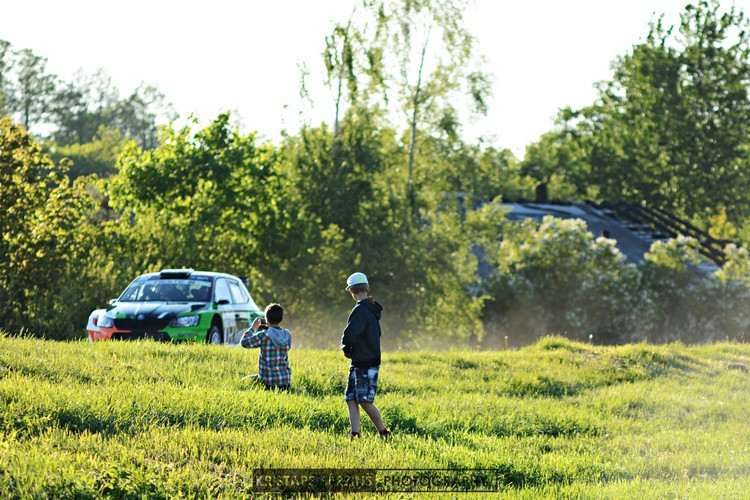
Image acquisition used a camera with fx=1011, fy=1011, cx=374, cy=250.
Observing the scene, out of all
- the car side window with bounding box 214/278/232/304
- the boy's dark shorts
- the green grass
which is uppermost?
the car side window with bounding box 214/278/232/304

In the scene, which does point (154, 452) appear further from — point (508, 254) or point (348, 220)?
point (508, 254)

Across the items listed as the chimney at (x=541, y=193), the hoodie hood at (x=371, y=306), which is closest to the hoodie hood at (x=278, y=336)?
the hoodie hood at (x=371, y=306)

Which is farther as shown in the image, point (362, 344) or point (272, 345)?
point (272, 345)

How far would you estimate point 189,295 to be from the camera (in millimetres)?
18969

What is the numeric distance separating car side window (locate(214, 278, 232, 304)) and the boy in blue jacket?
9017mm

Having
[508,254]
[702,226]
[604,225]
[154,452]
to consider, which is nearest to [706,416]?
[154,452]

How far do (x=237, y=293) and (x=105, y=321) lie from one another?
292cm

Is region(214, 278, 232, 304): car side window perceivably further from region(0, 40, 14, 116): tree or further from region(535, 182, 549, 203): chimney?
region(0, 40, 14, 116): tree

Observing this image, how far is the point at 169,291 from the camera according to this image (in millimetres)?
19094

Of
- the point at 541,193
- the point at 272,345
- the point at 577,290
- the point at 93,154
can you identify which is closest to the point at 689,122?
the point at 541,193

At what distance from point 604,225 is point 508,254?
18518 mm

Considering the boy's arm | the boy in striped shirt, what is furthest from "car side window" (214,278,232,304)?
the boy's arm

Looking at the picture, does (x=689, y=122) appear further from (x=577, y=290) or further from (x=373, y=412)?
(x=373, y=412)

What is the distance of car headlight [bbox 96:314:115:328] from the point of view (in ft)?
59.9
